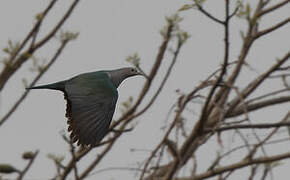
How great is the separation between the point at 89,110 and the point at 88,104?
7 cm

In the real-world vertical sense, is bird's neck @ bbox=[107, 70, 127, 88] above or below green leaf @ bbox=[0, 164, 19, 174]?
above

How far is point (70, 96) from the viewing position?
560cm

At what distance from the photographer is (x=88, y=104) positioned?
5.71 m

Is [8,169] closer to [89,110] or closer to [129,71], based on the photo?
[89,110]

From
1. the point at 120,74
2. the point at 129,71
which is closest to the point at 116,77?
the point at 120,74

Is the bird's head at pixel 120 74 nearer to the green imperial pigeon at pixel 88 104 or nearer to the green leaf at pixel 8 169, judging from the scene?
the green imperial pigeon at pixel 88 104

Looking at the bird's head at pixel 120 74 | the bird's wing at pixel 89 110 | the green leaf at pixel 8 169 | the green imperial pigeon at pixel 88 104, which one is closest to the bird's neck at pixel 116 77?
the bird's head at pixel 120 74

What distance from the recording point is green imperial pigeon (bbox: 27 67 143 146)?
5.50m

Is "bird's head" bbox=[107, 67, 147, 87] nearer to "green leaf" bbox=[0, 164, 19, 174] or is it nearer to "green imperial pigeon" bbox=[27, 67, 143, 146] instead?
"green imperial pigeon" bbox=[27, 67, 143, 146]

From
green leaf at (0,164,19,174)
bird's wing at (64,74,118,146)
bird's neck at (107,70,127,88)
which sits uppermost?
bird's neck at (107,70,127,88)

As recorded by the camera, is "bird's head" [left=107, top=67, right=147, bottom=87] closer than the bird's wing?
No

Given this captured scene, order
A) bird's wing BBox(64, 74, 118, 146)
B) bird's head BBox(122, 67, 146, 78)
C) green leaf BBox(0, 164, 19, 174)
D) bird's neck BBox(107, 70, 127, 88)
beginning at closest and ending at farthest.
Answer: green leaf BBox(0, 164, 19, 174) → bird's wing BBox(64, 74, 118, 146) → bird's neck BBox(107, 70, 127, 88) → bird's head BBox(122, 67, 146, 78)

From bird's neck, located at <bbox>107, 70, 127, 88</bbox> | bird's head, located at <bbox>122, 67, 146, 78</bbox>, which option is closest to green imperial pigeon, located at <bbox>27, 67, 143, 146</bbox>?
bird's neck, located at <bbox>107, 70, 127, 88</bbox>

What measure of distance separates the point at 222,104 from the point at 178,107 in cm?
69
